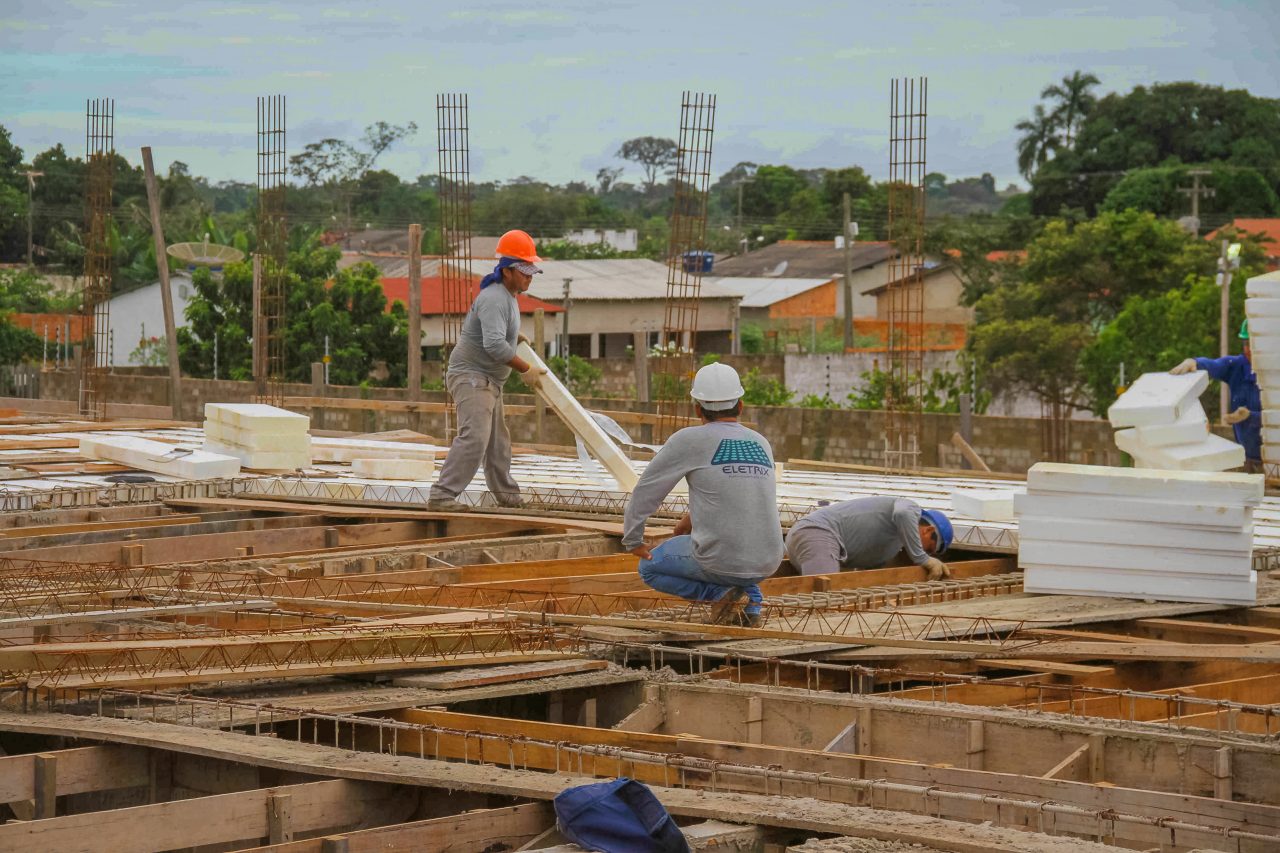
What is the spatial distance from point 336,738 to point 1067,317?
29599 millimetres

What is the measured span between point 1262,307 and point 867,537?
4.78 m

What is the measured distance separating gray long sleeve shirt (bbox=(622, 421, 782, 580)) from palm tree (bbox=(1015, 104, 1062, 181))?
64.5 m

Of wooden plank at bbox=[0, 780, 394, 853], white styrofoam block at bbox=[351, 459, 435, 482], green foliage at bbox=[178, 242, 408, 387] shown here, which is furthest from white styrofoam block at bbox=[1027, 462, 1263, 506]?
green foliage at bbox=[178, 242, 408, 387]

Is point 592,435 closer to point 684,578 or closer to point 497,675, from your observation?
point 684,578

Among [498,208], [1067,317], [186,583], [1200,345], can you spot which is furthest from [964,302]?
[186,583]

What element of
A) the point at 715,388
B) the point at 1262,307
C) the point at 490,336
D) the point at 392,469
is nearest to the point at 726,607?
the point at 715,388

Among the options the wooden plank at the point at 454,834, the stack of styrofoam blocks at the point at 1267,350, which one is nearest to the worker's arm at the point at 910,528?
the wooden plank at the point at 454,834

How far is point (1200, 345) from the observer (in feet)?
81.6

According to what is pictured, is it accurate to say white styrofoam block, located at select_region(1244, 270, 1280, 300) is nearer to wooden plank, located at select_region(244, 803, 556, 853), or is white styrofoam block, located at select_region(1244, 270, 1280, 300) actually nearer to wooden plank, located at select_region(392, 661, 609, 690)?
wooden plank, located at select_region(392, 661, 609, 690)

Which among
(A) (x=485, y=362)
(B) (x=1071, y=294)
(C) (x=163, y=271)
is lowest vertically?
(A) (x=485, y=362)

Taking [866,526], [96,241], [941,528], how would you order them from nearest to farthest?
[866,526], [941,528], [96,241]

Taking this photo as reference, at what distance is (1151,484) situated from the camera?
7.06m

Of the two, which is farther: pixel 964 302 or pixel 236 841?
pixel 964 302

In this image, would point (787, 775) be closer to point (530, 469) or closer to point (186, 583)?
point (186, 583)
